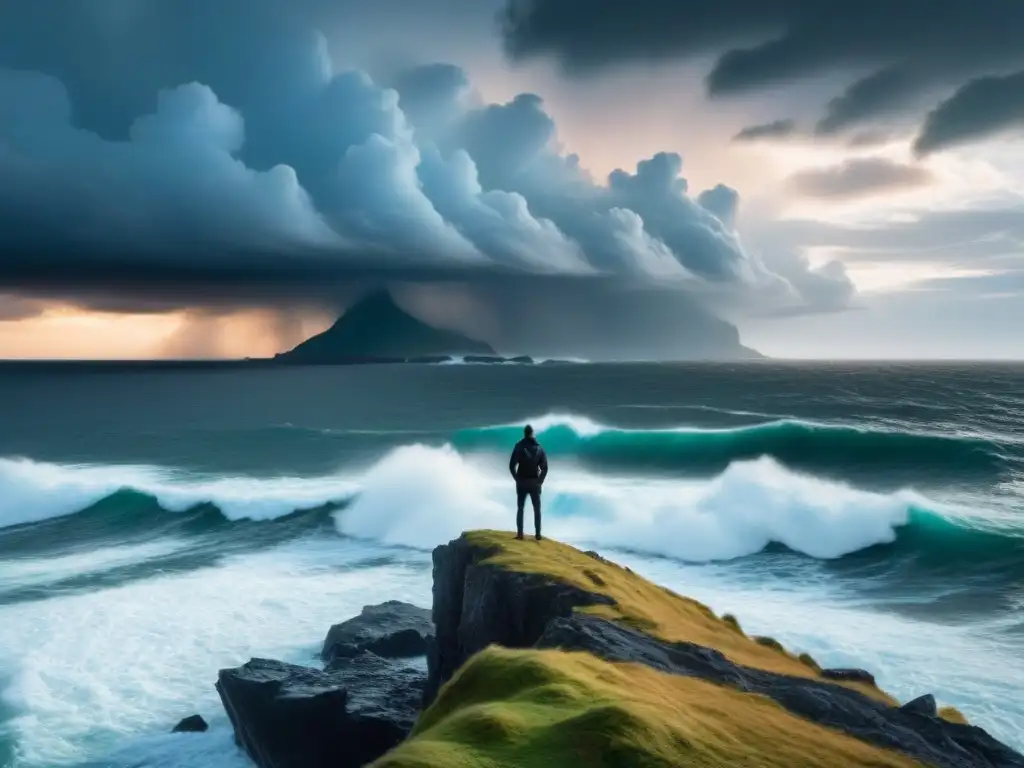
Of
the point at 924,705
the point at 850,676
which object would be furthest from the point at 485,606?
the point at 924,705

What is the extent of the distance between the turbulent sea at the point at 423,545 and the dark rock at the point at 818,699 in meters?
6.15

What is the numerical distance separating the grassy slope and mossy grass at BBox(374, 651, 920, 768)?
0.01 m

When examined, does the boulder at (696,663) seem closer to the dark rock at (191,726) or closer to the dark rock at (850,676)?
the dark rock at (850,676)

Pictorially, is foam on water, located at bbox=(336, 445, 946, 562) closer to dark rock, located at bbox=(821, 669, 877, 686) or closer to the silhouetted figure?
the silhouetted figure

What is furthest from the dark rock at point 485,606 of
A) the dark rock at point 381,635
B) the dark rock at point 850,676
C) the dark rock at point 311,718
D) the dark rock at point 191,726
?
the dark rock at point 191,726

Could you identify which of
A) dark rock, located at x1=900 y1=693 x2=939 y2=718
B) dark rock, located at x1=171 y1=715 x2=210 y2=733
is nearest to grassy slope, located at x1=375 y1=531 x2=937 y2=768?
dark rock, located at x1=900 y1=693 x2=939 y2=718

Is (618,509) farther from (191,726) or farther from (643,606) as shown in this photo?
(643,606)

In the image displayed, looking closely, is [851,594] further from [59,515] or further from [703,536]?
[59,515]

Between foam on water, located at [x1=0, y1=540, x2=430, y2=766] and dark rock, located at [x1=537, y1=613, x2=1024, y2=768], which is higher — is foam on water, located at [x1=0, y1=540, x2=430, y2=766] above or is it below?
below

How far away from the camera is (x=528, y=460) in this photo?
14180 millimetres

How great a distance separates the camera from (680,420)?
78.5 m

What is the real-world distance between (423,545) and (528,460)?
17989 millimetres

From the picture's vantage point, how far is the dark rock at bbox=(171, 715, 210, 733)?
14.9 metres

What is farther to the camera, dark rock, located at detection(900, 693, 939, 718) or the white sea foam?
the white sea foam
